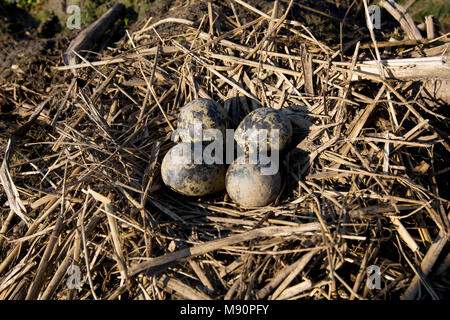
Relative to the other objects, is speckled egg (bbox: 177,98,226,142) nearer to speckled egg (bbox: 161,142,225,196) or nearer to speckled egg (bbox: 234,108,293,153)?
speckled egg (bbox: 161,142,225,196)

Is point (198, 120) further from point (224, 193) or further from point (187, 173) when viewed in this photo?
point (224, 193)

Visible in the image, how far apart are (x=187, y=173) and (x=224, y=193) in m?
0.52

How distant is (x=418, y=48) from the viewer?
3.52 metres

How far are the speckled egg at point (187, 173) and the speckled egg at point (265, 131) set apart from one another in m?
0.35

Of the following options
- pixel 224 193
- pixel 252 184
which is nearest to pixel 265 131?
pixel 252 184

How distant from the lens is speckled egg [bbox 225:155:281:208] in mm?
2852

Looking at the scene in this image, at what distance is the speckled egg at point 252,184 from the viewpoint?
2.85 metres

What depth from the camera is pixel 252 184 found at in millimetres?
2846

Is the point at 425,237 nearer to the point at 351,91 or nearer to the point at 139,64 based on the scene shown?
the point at 351,91

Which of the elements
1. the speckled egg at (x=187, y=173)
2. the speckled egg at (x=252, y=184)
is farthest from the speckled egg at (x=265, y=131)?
the speckled egg at (x=187, y=173)

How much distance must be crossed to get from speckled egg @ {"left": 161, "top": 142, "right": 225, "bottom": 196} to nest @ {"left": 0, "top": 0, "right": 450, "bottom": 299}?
→ 17 cm
